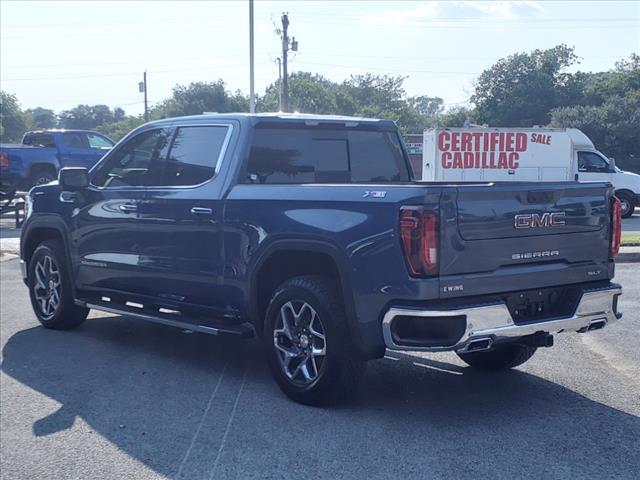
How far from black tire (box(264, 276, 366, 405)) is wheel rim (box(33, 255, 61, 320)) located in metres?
3.28

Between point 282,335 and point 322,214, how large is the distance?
3.19 feet

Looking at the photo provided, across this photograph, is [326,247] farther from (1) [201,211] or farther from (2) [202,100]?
(2) [202,100]

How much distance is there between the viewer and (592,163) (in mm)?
23953

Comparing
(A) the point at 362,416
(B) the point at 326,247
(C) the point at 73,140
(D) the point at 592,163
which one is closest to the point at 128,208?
(B) the point at 326,247

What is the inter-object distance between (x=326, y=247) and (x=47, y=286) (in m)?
4.18

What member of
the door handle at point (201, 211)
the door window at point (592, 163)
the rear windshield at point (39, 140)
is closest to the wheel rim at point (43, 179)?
the rear windshield at point (39, 140)

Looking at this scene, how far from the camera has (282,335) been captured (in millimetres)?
6023

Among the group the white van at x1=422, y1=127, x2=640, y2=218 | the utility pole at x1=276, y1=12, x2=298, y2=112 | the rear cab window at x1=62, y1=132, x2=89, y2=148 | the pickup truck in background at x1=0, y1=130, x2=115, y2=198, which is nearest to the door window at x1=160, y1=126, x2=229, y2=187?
the pickup truck in background at x1=0, y1=130, x2=115, y2=198

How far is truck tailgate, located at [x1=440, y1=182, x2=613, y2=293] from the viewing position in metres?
5.15

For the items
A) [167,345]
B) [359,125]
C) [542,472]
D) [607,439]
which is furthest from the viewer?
[167,345]

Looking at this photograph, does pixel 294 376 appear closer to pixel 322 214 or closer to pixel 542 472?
pixel 322 214

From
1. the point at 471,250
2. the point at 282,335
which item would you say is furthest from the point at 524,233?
the point at 282,335

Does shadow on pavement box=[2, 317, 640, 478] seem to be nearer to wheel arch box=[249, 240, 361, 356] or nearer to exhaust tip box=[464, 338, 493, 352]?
exhaust tip box=[464, 338, 493, 352]

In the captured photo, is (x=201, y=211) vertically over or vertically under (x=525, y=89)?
under
